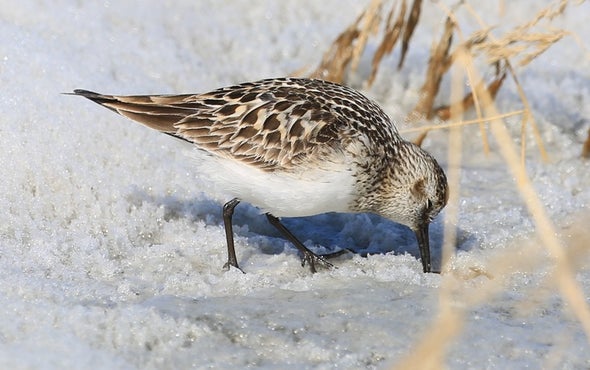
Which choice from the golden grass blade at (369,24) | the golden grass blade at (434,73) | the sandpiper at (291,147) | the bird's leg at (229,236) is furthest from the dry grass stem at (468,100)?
the bird's leg at (229,236)

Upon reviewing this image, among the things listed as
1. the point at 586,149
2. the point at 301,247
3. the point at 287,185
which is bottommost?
the point at 301,247

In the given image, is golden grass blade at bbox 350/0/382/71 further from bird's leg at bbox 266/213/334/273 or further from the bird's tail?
the bird's tail

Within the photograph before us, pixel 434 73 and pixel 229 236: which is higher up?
pixel 434 73

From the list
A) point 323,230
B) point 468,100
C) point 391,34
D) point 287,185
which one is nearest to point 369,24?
point 391,34

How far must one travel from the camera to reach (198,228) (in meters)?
5.39

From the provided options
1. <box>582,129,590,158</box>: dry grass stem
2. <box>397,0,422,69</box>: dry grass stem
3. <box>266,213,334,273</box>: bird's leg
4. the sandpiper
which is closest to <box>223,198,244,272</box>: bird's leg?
the sandpiper

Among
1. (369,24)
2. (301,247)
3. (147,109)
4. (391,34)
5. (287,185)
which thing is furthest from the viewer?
(391,34)

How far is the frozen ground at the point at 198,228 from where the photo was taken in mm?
4000

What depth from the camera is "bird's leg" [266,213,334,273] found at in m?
5.10

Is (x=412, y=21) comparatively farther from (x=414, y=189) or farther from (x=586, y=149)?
(x=414, y=189)

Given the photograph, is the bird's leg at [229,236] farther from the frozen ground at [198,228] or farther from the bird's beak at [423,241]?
the bird's beak at [423,241]

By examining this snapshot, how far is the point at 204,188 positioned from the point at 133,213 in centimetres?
58

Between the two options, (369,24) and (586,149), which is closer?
(369,24)

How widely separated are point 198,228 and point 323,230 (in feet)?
2.85
